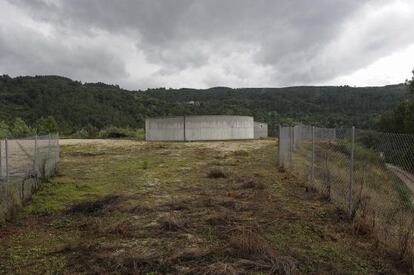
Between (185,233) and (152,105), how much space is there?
3777 inches

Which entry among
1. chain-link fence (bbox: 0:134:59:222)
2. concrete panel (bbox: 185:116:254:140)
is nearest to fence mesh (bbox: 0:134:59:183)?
chain-link fence (bbox: 0:134:59:222)

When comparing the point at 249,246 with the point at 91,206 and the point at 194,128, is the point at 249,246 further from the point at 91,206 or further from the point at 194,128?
the point at 194,128

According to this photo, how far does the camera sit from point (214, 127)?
42.4 metres

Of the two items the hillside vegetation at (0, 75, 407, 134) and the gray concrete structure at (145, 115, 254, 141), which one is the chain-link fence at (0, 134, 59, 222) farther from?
the hillside vegetation at (0, 75, 407, 134)

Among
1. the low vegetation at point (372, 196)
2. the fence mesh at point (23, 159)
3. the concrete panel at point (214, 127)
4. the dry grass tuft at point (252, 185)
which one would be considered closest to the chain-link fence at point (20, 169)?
the fence mesh at point (23, 159)

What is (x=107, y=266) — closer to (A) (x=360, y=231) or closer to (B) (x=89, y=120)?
(A) (x=360, y=231)

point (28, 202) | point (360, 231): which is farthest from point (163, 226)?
point (28, 202)

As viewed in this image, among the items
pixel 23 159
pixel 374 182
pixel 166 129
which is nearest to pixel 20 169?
pixel 23 159

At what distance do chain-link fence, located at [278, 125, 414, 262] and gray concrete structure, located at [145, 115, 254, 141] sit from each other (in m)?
29.4

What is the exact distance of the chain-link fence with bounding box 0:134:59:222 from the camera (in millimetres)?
7699

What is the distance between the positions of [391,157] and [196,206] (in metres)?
4.35

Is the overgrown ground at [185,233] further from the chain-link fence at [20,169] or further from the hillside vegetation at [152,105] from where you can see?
the hillside vegetation at [152,105]

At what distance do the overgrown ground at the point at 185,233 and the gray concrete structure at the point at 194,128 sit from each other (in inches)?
1204

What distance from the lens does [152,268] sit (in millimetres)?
4848
